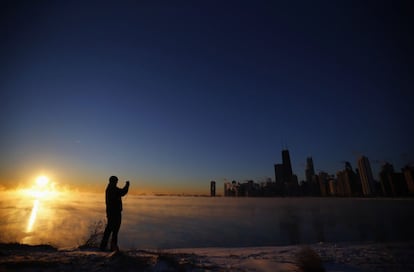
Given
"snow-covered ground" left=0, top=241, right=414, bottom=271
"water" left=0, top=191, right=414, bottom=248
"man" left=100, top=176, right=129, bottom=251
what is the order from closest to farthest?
"snow-covered ground" left=0, top=241, right=414, bottom=271 → "man" left=100, top=176, right=129, bottom=251 → "water" left=0, top=191, right=414, bottom=248

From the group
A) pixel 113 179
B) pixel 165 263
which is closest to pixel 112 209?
pixel 113 179

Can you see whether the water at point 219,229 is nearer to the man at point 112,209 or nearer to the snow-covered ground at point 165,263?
the man at point 112,209

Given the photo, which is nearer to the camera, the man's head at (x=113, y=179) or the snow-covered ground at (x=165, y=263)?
the snow-covered ground at (x=165, y=263)

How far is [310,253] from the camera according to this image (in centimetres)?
615

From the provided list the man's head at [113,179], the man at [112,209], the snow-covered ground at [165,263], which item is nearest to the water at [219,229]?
the man at [112,209]

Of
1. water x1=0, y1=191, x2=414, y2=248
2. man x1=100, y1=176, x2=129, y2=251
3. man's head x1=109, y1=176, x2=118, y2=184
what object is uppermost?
man's head x1=109, y1=176, x2=118, y2=184

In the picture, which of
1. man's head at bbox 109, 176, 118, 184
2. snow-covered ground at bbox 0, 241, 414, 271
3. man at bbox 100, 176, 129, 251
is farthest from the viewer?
man's head at bbox 109, 176, 118, 184

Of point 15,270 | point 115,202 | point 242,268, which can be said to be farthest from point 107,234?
point 242,268

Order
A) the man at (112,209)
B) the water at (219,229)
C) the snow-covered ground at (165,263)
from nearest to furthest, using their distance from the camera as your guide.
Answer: the snow-covered ground at (165,263) → the man at (112,209) → the water at (219,229)

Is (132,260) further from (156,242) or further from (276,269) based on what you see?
(156,242)

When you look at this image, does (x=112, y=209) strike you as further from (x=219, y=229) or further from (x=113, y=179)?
(x=219, y=229)

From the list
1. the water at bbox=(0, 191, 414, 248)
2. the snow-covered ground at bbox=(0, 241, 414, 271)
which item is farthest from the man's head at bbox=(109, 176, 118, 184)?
the water at bbox=(0, 191, 414, 248)

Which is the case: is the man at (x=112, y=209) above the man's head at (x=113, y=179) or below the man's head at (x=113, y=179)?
below

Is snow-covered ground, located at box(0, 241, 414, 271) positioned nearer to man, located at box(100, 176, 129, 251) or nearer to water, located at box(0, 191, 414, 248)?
man, located at box(100, 176, 129, 251)
